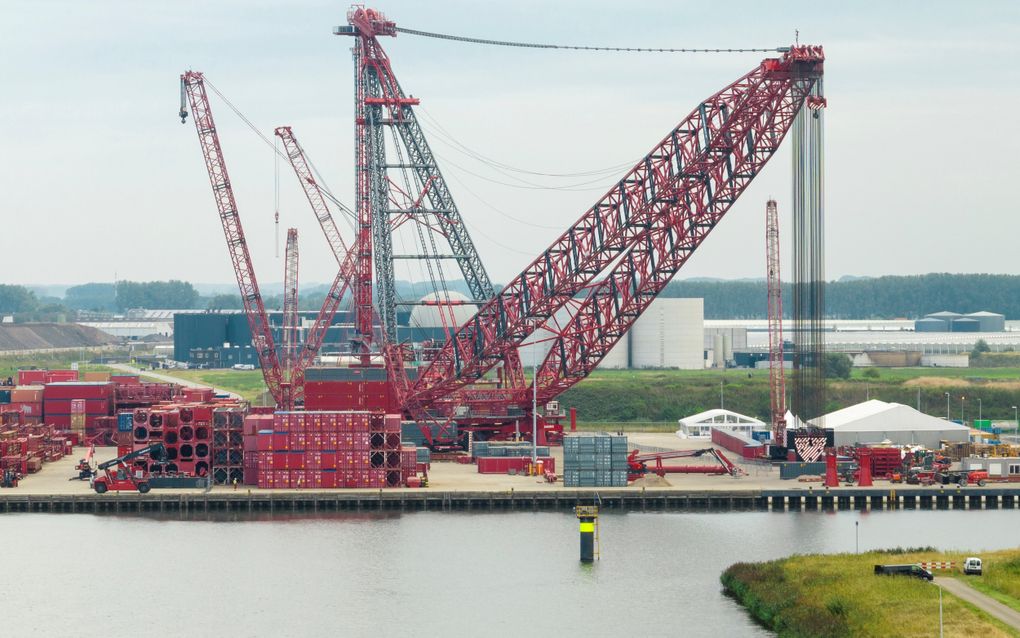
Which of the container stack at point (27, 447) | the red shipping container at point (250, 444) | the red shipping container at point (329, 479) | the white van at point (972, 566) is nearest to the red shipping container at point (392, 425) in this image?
the red shipping container at point (329, 479)

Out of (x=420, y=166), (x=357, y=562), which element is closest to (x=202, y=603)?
(x=357, y=562)

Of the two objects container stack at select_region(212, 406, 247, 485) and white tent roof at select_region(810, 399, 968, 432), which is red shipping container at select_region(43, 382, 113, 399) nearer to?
container stack at select_region(212, 406, 247, 485)

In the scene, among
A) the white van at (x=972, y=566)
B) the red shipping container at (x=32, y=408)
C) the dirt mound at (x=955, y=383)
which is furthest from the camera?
the dirt mound at (x=955, y=383)

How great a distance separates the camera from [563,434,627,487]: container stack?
90.5 m

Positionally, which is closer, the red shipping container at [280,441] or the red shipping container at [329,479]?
the red shipping container at [280,441]

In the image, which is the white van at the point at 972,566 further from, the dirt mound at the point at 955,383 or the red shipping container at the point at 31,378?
the dirt mound at the point at 955,383

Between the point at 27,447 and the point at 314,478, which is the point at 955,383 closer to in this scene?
the point at 314,478

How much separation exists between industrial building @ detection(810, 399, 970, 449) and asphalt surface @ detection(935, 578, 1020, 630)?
44236 mm

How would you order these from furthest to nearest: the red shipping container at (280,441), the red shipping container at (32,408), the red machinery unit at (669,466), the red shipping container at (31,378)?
the red shipping container at (31,378) < the red shipping container at (32,408) < the red machinery unit at (669,466) < the red shipping container at (280,441)

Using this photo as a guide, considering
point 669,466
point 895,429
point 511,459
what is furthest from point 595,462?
point 895,429

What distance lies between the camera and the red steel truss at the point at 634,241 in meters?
98.2

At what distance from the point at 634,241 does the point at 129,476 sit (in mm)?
30092

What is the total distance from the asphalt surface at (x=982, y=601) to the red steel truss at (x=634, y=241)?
42307 mm

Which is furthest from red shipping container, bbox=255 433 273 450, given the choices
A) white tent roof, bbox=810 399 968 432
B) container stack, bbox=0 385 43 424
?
container stack, bbox=0 385 43 424
